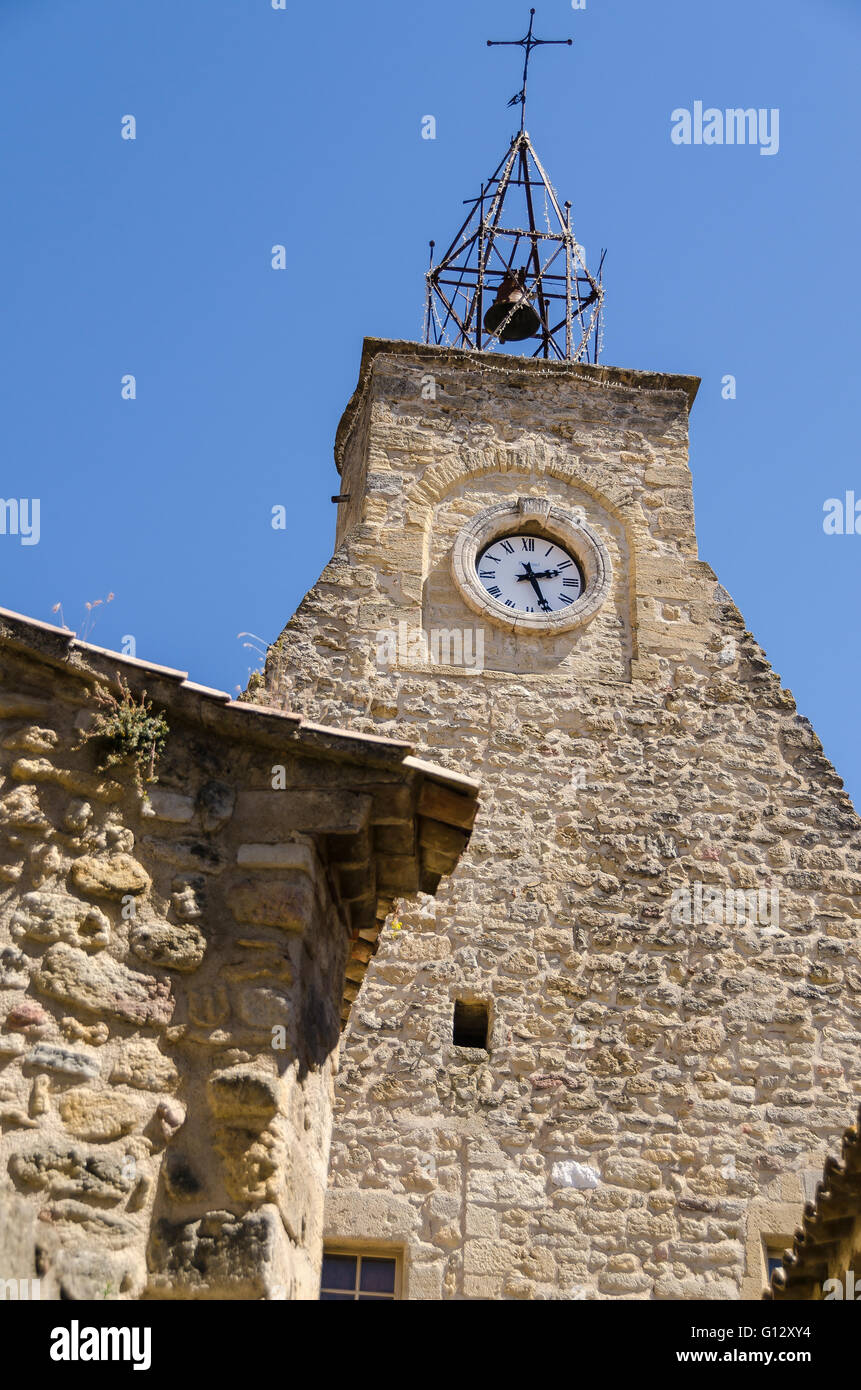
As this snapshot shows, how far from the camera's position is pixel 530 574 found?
38.9 ft

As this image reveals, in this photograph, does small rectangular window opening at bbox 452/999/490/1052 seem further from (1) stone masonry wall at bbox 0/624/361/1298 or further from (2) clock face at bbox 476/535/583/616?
(1) stone masonry wall at bbox 0/624/361/1298

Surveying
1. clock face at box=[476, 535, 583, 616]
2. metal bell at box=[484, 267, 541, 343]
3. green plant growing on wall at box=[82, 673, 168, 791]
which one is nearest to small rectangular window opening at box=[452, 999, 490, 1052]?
clock face at box=[476, 535, 583, 616]

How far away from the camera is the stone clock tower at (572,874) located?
30.9ft

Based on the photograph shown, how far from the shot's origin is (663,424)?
1266cm

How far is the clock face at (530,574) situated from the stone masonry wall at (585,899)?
0.94 feet

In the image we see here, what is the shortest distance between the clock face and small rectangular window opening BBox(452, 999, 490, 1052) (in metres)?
2.99

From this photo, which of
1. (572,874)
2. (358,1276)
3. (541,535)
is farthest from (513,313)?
(358,1276)

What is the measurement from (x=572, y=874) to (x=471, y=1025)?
1.21 m

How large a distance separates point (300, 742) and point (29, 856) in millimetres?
875

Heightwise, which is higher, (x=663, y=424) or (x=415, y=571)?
(x=663, y=424)

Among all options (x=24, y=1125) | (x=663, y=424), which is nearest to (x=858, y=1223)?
(x=24, y=1125)

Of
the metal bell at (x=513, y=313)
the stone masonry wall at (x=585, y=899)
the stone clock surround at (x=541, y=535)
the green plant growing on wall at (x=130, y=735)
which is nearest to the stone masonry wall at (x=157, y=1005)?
the green plant growing on wall at (x=130, y=735)

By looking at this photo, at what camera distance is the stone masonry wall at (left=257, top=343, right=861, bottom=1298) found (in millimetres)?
9406
